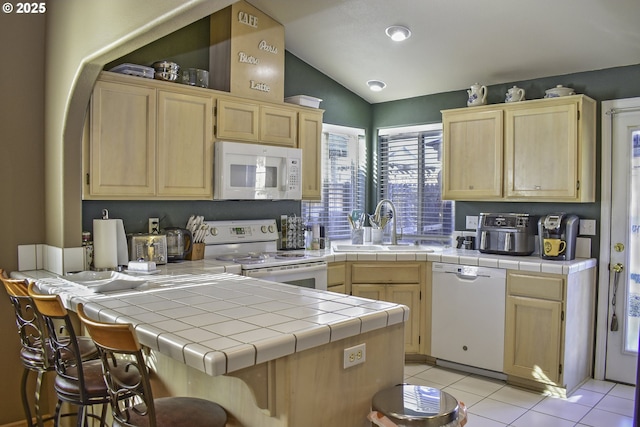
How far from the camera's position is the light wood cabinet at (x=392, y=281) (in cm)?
404

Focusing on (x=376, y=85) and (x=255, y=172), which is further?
(x=376, y=85)

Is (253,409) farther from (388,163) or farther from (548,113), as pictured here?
(388,163)

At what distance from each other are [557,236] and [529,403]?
119 centimetres

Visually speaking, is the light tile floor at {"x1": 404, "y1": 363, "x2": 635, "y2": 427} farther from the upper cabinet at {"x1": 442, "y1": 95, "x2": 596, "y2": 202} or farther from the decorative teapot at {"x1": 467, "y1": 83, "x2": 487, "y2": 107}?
the decorative teapot at {"x1": 467, "y1": 83, "x2": 487, "y2": 107}

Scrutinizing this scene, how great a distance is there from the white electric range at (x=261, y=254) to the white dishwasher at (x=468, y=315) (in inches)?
38.3

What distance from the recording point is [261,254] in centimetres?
383

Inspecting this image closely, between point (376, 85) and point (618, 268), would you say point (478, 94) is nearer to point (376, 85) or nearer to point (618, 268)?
point (376, 85)

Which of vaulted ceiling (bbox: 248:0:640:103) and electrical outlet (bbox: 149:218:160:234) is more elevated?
vaulted ceiling (bbox: 248:0:640:103)

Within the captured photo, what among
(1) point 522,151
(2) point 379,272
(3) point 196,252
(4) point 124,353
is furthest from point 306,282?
(4) point 124,353

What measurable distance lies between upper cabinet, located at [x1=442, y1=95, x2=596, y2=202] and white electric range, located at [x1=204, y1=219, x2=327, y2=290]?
1.43 m

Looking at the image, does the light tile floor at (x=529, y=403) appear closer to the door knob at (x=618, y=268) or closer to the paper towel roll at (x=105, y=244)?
the door knob at (x=618, y=268)

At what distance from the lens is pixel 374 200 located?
5242 mm

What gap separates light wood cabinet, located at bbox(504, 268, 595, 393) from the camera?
342 cm

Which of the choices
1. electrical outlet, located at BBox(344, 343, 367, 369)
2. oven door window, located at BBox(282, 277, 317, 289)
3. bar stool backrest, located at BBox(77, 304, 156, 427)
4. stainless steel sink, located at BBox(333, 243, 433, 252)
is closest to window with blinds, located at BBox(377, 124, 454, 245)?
stainless steel sink, located at BBox(333, 243, 433, 252)
